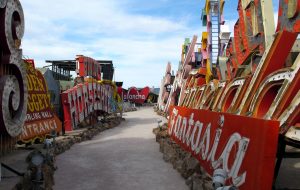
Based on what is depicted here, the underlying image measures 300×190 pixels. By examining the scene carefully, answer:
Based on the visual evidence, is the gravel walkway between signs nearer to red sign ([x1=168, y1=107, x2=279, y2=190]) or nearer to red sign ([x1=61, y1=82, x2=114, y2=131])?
red sign ([x1=168, y1=107, x2=279, y2=190])

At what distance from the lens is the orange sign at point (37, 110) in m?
13.6

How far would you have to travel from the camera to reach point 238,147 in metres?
6.43

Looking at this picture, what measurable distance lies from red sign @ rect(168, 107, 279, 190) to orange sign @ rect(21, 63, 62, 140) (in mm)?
6212

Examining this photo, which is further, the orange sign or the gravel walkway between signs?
the orange sign

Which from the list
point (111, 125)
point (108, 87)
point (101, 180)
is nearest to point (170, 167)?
point (101, 180)

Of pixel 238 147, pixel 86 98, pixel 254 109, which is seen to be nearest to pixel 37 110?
pixel 86 98

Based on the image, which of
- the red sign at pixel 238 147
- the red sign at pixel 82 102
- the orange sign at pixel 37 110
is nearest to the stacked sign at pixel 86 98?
the red sign at pixel 82 102

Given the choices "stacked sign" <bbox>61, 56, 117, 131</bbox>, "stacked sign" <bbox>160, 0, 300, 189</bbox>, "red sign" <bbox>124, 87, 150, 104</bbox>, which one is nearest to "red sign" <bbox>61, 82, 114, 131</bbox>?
"stacked sign" <bbox>61, 56, 117, 131</bbox>

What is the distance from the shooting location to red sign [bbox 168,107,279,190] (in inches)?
207

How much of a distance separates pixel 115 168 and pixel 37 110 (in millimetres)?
4744

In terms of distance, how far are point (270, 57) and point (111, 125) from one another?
1806cm

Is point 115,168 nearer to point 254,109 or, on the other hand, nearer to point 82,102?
point 254,109

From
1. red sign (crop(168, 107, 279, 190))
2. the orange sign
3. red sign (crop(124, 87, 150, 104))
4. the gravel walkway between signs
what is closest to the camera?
red sign (crop(168, 107, 279, 190))

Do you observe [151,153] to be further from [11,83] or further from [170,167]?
[11,83]
